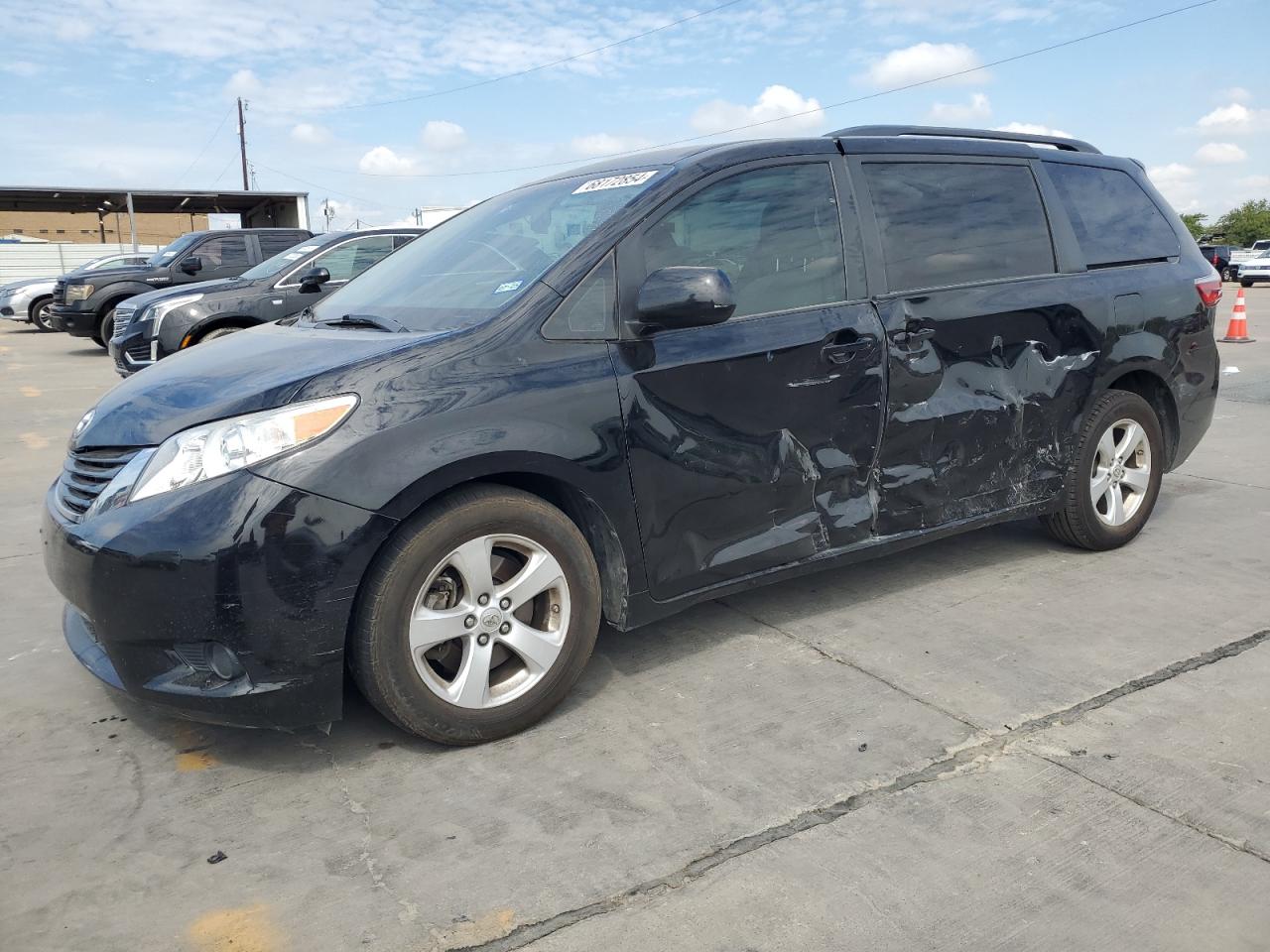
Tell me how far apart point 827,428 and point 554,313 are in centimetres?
Answer: 109

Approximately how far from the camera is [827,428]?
3.71 meters

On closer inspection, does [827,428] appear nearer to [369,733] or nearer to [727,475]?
[727,475]

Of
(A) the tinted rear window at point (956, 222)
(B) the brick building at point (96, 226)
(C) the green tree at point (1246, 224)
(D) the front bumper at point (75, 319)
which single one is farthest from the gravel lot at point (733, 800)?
(C) the green tree at point (1246, 224)

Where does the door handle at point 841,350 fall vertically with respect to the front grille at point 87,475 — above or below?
above

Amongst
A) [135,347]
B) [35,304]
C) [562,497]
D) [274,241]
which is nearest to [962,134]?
[562,497]

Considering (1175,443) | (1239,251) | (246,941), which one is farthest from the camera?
(1239,251)

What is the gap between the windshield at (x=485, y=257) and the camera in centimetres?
341

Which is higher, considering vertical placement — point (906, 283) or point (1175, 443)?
point (906, 283)

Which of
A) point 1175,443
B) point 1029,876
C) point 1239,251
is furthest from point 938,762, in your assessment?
point 1239,251

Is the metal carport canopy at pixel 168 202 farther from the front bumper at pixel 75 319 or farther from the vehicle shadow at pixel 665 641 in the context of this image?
the vehicle shadow at pixel 665 641

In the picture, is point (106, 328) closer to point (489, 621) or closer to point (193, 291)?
point (193, 291)

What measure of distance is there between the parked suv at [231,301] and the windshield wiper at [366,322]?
6.18m

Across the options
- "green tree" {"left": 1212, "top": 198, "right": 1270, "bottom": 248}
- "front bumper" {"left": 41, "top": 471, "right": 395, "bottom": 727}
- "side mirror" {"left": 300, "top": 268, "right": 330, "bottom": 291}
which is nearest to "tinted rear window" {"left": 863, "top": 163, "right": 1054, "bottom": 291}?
"front bumper" {"left": 41, "top": 471, "right": 395, "bottom": 727}

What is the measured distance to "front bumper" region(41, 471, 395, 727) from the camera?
2723 mm
